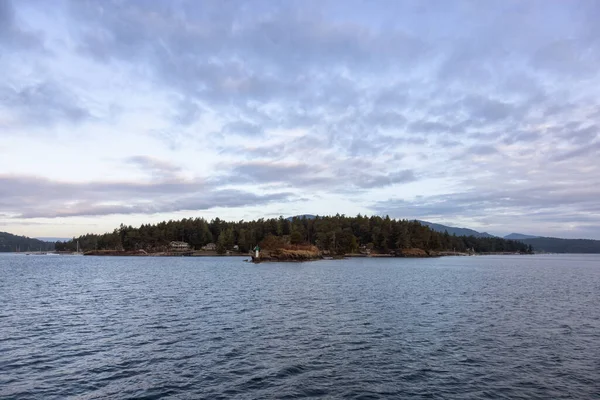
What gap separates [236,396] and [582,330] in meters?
34.1

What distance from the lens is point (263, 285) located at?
243ft

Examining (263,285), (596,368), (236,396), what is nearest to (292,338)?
(236,396)

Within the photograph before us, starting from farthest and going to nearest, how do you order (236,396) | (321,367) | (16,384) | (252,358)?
(252,358), (321,367), (16,384), (236,396)

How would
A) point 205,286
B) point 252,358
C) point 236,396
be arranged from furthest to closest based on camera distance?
1. point 205,286
2. point 252,358
3. point 236,396

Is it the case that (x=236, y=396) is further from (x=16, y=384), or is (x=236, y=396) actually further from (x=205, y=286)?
(x=205, y=286)

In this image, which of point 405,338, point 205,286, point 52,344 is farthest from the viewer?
point 205,286

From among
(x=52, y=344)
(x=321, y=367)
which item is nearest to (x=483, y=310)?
(x=321, y=367)

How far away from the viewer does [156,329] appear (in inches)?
1415

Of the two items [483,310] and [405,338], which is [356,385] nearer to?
[405,338]

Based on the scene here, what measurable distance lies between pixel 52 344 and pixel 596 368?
38.8m


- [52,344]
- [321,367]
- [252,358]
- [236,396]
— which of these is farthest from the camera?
[52,344]

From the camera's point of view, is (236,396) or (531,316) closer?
(236,396)

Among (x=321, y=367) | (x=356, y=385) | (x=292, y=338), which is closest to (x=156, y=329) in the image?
(x=292, y=338)

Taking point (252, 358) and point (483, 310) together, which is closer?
point (252, 358)
